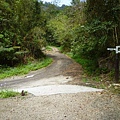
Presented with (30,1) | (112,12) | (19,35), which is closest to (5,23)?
(19,35)

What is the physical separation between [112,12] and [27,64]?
28.1 feet

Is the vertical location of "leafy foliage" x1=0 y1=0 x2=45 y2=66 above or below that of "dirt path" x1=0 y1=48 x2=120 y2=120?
above

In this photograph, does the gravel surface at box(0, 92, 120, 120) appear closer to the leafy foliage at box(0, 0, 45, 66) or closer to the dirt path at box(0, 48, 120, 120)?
the dirt path at box(0, 48, 120, 120)

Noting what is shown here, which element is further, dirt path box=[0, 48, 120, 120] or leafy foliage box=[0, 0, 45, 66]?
leafy foliage box=[0, 0, 45, 66]

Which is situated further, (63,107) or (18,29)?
(18,29)

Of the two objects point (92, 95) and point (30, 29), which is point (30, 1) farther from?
point (92, 95)

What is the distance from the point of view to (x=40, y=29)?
1662cm

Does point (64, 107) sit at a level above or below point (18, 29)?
below

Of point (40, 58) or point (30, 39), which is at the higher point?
point (30, 39)

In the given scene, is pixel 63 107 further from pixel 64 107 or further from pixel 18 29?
pixel 18 29

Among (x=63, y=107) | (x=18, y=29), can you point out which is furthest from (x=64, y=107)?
(x=18, y=29)

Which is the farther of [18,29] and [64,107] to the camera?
[18,29]

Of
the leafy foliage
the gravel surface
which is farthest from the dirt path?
the leafy foliage

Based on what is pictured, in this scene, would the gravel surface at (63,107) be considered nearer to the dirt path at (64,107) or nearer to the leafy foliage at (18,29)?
the dirt path at (64,107)
